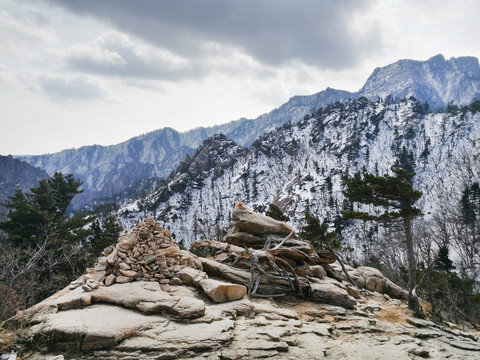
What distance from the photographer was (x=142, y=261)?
1014 cm

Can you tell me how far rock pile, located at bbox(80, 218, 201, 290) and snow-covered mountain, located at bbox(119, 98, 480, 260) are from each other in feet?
276

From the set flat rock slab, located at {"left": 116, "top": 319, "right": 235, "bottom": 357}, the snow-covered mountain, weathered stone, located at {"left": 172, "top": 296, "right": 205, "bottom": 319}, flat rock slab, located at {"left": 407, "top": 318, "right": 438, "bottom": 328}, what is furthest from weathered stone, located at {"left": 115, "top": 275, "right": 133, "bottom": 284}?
the snow-covered mountain

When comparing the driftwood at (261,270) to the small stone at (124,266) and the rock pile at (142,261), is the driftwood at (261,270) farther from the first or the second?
the small stone at (124,266)

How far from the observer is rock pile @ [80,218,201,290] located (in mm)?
9586

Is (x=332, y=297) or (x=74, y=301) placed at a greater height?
(x=74, y=301)

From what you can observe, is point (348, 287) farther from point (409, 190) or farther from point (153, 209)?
point (153, 209)

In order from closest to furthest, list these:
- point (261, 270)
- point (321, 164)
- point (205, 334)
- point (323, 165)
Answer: point (205, 334), point (261, 270), point (323, 165), point (321, 164)

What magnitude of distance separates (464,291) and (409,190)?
81.0 ft

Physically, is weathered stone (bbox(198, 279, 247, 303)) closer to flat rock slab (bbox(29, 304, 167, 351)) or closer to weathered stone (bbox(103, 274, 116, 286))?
flat rock slab (bbox(29, 304, 167, 351))

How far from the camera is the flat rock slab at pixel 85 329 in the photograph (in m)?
6.21

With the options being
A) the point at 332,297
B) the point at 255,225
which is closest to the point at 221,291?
the point at 332,297

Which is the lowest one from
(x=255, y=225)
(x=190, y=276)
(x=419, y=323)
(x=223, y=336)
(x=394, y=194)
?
(x=419, y=323)

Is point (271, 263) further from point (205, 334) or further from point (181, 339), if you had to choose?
point (181, 339)

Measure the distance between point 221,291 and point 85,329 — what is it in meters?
4.31
